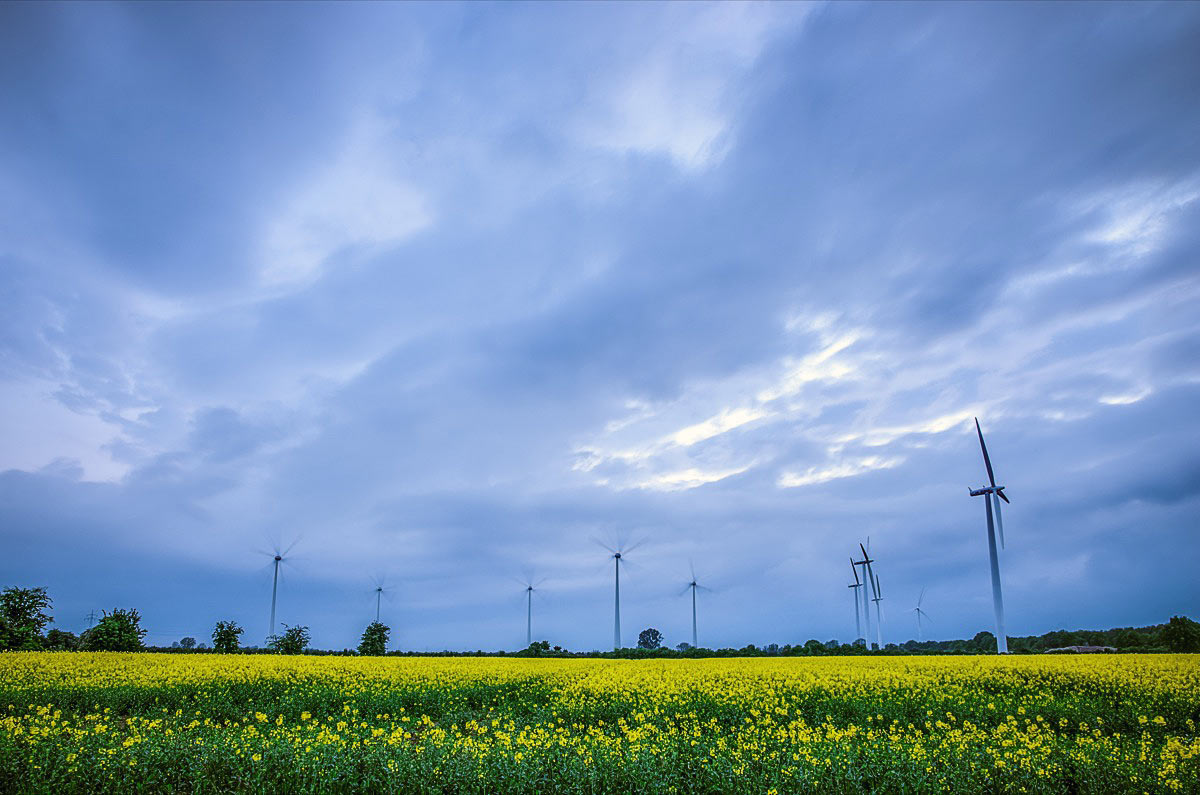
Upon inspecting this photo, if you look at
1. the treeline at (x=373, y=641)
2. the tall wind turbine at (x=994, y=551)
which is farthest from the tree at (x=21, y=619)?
the tall wind turbine at (x=994, y=551)

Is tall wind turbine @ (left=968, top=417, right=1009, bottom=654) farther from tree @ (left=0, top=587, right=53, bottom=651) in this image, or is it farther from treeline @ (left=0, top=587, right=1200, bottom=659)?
tree @ (left=0, top=587, right=53, bottom=651)

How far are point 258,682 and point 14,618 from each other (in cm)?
2573

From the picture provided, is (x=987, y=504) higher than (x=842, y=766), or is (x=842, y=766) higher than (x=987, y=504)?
(x=987, y=504)

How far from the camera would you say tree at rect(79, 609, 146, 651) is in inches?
1587

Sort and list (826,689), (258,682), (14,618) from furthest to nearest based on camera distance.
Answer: (14,618)
(258,682)
(826,689)

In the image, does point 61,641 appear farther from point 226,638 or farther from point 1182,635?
point 1182,635

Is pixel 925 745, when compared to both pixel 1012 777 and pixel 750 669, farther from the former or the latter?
pixel 750 669

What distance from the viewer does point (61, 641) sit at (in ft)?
135

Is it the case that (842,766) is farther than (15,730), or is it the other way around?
(15,730)

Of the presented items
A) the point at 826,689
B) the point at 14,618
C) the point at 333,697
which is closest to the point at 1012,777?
the point at 826,689

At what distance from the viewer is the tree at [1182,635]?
157 ft

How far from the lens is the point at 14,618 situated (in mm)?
37500

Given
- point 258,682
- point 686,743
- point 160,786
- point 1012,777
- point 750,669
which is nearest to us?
point 1012,777

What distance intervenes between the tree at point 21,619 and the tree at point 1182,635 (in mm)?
76170
